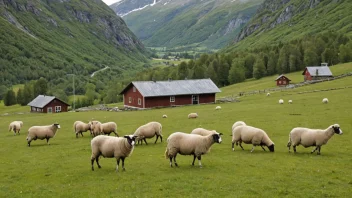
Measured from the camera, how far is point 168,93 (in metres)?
81.4

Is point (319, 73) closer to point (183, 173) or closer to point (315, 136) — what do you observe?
point (315, 136)

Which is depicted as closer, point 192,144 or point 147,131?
point 192,144

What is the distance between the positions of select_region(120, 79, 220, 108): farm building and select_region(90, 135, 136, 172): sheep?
56.2 m

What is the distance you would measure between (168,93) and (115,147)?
196ft

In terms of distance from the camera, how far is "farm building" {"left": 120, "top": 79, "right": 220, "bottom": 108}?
80.6m

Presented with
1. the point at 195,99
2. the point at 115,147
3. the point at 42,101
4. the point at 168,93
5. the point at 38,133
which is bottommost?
the point at 38,133

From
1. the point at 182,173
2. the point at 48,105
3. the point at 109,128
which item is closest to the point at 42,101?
the point at 48,105

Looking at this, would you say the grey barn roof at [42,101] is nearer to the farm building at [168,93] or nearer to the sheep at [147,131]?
the farm building at [168,93]

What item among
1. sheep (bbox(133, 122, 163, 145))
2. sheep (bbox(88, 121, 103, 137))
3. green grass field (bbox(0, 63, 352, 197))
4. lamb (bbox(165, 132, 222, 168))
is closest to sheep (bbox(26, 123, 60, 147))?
green grass field (bbox(0, 63, 352, 197))

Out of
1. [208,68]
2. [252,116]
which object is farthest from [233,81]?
[252,116]

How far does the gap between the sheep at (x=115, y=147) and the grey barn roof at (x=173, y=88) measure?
185ft

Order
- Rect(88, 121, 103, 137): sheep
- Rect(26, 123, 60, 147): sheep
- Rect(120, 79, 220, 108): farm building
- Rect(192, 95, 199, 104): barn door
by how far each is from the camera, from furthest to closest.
→ Rect(192, 95, 199, 104): barn door < Rect(120, 79, 220, 108): farm building < Rect(88, 121, 103, 137): sheep < Rect(26, 123, 60, 147): sheep

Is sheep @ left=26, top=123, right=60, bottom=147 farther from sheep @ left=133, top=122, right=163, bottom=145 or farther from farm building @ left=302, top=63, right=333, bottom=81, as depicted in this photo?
farm building @ left=302, top=63, right=333, bottom=81

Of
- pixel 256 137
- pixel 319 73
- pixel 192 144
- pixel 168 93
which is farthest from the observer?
pixel 319 73
